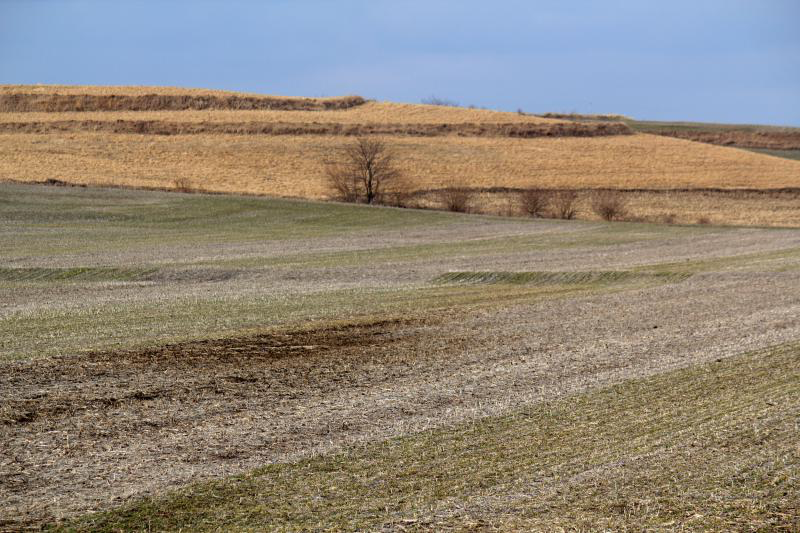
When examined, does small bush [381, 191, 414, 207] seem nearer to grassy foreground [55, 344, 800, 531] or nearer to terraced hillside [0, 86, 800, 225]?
terraced hillside [0, 86, 800, 225]

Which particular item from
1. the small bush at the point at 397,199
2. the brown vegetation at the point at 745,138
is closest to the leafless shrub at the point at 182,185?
the small bush at the point at 397,199

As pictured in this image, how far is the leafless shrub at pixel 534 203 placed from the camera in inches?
2697

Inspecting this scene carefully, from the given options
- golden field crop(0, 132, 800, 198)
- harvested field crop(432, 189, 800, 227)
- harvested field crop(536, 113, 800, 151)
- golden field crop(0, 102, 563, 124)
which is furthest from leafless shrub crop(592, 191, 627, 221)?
harvested field crop(536, 113, 800, 151)

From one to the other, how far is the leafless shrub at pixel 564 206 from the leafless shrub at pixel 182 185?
23962 millimetres

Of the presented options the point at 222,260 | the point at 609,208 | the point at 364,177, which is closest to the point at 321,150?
the point at 364,177

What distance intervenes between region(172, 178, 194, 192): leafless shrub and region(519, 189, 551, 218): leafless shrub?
21.9m

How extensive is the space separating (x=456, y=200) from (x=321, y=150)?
2394cm

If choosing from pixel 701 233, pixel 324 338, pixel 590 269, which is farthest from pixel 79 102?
pixel 324 338

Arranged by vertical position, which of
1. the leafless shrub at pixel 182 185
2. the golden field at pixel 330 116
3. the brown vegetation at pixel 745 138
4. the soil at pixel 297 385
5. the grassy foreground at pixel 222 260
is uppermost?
the golden field at pixel 330 116

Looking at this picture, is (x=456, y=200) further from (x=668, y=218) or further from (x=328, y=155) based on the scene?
(x=328, y=155)

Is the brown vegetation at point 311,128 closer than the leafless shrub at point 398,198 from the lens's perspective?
No

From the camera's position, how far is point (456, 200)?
226 feet

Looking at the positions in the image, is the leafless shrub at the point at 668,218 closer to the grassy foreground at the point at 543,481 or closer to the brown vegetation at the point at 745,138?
the grassy foreground at the point at 543,481

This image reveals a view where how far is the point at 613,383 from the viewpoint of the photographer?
16.7 meters
